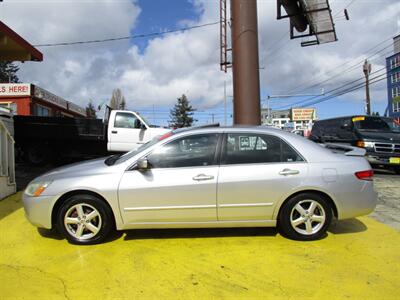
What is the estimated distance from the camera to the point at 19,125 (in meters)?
13.5

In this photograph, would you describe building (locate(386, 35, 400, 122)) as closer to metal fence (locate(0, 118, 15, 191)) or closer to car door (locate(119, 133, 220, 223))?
metal fence (locate(0, 118, 15, 191))

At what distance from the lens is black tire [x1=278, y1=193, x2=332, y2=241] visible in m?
4.88

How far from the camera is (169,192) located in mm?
4727

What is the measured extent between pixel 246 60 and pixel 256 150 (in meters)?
4.65

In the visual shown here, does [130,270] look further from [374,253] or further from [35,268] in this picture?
[374,253]

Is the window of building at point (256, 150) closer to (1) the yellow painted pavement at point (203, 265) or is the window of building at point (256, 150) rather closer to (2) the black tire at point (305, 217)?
(2) the black tire at point (305, 217)

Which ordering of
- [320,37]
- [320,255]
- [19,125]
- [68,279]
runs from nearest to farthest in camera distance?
[68,279] < [320,255] < [320,37] < [19,125]

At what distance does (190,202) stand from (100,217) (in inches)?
45.0

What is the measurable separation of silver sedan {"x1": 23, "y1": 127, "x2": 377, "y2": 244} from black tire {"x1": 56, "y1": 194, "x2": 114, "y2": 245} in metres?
0.01

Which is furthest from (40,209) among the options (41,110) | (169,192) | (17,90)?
(41,110)

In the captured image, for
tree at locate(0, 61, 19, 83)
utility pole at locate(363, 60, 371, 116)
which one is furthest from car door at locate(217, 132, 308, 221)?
tree at locate(0, 61, 19, 83)

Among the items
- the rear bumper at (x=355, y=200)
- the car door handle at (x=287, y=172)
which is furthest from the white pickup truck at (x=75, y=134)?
the rear bumper at (x=355, y=200)

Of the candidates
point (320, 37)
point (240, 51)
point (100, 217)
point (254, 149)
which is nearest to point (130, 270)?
point (100, 217)

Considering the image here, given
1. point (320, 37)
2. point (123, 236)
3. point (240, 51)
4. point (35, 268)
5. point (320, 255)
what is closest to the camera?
point (35, 268)
